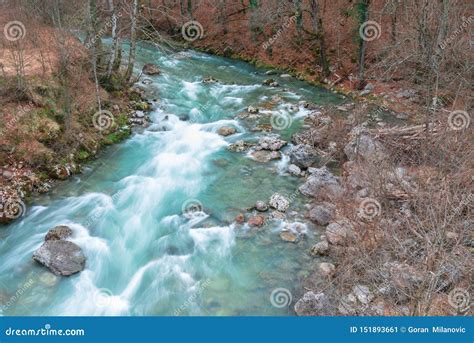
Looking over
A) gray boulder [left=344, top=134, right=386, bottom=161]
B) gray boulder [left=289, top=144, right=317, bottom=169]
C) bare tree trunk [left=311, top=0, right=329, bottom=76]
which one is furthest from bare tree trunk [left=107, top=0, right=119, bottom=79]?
bare tree trunk [left=311, top=0, right=329, bottom=76]

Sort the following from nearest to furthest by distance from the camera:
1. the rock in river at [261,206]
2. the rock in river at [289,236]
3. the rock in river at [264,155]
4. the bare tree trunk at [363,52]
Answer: the rock in river at [289,236] → the rock in river at [261,206] → the rock in river at [264,155] → the bare tree trunk at [363,52]

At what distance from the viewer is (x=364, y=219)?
9297 mm

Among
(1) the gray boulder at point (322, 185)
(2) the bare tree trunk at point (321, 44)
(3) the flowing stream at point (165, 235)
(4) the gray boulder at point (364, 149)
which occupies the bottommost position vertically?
(3) the flowing stream at point (165, 235)

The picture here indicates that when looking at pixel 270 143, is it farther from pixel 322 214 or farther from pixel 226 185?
pixel 322 214

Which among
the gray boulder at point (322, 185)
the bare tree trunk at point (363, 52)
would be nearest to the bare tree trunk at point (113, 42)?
the gray boulder at point (322, 185)

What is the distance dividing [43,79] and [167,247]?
7404 mm

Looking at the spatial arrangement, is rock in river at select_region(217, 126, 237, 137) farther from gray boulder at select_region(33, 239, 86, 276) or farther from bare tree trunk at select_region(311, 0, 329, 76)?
bare tree trunk at select_region(311, 0, 329, 76)

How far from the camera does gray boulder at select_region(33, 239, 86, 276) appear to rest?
8.45 metres

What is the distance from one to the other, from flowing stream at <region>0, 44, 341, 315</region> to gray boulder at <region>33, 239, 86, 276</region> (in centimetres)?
16

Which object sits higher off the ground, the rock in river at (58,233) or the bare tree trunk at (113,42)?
the bare tree trunk at (113,42)

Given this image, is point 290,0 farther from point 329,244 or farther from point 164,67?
point 329,244

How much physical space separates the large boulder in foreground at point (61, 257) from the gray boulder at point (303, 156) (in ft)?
22.4

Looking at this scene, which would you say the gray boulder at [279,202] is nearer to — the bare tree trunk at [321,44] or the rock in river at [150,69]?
the bare tree trunk at [321,44]

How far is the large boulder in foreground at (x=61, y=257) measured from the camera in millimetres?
8453
